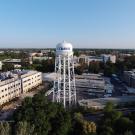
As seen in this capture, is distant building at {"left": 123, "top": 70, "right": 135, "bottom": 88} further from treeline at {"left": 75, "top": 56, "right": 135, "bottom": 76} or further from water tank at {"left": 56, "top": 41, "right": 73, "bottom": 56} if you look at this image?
water tank at {"left": 56, "top": 41, "right": 73, "bottom": 56}

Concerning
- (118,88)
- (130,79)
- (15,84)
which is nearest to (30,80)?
(15,84)

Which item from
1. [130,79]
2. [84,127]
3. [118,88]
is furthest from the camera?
[130,79]

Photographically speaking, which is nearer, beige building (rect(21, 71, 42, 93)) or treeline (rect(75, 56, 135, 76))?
beige building (rect(21, 71, 42, 93))

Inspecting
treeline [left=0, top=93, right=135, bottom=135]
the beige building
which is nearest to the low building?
the beige building

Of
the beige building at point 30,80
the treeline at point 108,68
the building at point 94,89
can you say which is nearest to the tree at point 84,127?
the building at point 94,89

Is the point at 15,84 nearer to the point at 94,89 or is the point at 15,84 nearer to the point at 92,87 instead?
the point at 92,87

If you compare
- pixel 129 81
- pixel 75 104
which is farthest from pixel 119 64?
pixel 75 104

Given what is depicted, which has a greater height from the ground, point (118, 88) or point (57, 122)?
point (57, 122)

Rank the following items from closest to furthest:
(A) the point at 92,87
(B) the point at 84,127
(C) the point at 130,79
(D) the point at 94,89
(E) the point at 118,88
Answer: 1. (B) the point at 84,127
2. (D) the point at 94,89
3. (A) the point at 92,87
4. (E) the point at 118,88
5. (C) the point at 130,79

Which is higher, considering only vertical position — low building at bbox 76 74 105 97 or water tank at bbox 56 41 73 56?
water tank at bbox 56 41 73 56
